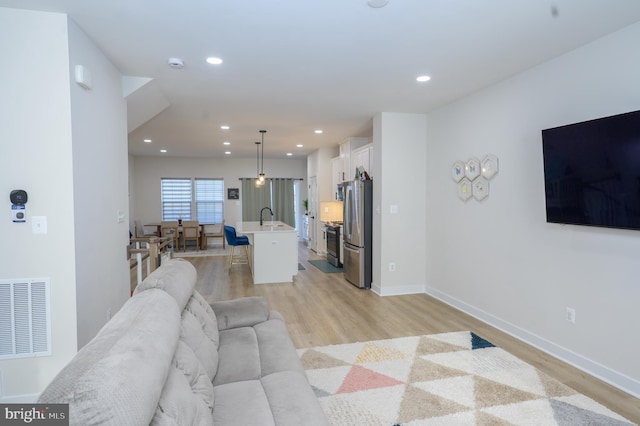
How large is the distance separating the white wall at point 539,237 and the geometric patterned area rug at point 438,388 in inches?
20.0

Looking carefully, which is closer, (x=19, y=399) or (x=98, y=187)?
(x=19, y=399)

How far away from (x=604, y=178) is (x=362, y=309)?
9.21 ft

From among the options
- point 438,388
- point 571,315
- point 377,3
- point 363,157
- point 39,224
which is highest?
point 377,3

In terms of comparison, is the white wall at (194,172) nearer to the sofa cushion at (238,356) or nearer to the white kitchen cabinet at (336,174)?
the white kitchen cabinet at (336,174)

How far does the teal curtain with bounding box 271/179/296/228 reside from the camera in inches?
421

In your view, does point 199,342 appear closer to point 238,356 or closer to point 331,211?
point 238,356

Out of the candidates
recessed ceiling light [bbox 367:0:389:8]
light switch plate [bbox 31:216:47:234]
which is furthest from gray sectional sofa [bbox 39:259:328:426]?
recessed ceiling light [bbox 367:0:389:8]

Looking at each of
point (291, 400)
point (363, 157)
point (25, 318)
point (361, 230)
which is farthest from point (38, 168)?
point (363, 157)

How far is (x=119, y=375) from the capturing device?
0.88 meters

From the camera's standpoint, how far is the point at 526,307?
11.1 feet

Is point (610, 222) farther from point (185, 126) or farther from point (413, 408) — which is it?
point (185, 126)

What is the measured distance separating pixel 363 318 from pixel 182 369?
2.90 meters

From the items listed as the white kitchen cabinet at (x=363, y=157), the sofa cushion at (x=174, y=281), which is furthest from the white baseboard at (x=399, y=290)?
the sofa cushion at (x=174, y=281)

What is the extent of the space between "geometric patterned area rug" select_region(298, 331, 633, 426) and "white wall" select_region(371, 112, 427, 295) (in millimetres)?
1783
